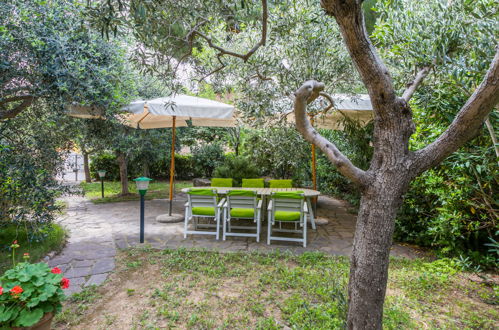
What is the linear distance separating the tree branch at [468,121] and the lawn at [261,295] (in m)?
1.31

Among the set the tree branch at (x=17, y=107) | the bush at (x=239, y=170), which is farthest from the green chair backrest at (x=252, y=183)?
the tree branch at (x=17, y=107)

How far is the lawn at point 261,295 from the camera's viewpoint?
2.61m

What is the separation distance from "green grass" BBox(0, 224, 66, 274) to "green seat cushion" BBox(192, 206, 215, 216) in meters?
2.09

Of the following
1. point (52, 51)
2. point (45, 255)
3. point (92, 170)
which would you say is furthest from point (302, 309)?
point (92, 170)

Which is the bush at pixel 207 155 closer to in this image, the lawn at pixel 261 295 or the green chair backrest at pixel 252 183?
the green chair backrest at pixel 252 183

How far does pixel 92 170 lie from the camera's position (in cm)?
1358

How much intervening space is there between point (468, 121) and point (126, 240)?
5.05 metres

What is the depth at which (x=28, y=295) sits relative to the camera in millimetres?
2057

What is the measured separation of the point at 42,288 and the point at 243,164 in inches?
261

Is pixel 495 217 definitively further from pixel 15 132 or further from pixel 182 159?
pixel 182 159

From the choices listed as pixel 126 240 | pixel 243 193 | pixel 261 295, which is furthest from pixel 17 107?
pixel 261 295

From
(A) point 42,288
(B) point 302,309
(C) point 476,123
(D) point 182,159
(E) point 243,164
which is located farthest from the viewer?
(D) point 182,159

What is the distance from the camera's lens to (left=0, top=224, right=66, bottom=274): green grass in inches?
147

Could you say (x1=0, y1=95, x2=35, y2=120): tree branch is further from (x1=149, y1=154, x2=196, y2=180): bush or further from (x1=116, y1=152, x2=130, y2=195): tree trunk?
(x1=149, y1=154, x2=196, y2=180): bush
